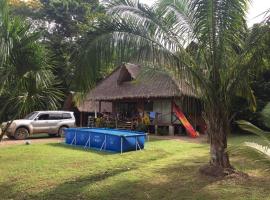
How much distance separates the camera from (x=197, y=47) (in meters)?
9.51

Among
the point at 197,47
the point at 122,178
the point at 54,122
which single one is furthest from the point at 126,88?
the point at 122,178

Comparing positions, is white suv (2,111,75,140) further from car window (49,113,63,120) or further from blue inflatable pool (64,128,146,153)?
blue inflatable pool (64,128,146,153)

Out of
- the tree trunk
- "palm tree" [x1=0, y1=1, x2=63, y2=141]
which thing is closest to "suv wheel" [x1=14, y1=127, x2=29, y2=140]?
"palm tree" [x1=0, y1=1, x2=63, y2=141]

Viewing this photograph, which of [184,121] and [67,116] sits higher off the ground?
[67,116]

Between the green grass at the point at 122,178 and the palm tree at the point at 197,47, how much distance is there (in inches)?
41.2

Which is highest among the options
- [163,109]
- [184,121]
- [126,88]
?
[126,88]

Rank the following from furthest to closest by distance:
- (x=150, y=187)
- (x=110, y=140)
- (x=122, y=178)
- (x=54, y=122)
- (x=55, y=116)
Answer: (x=55, y=116)
(x=54, y=122)
(x=110, y=140)
(x=122, y=178)
(x=150, y=187)

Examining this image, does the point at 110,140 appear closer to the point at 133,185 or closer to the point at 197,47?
the point at 133,185

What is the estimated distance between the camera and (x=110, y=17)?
345 inches

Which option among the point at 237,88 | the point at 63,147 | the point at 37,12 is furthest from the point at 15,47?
the point at 37,12

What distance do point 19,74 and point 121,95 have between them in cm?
1703

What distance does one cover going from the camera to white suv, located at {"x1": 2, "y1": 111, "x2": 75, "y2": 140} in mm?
20562

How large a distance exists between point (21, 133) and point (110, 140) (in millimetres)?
8276

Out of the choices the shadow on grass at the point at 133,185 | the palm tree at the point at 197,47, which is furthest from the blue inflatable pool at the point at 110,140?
the palm tree at the point at 197,47
